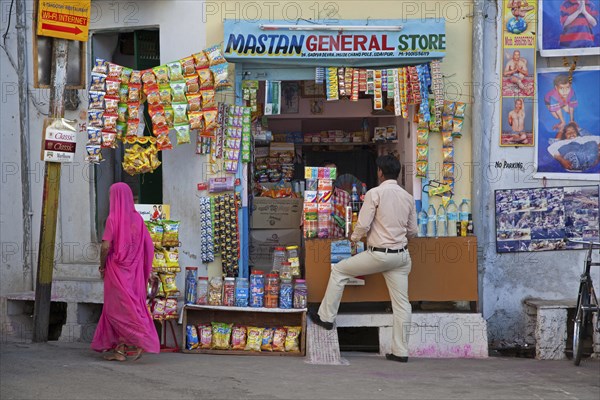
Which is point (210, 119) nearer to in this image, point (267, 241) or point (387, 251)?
point (267, 241)

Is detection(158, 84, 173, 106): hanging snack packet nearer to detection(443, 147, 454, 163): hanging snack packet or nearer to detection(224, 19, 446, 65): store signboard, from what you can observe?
detection(224, 19, 446, 65): store signboard

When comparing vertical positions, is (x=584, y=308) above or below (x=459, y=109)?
below

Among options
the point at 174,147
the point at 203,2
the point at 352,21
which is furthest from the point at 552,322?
the point at 203,2

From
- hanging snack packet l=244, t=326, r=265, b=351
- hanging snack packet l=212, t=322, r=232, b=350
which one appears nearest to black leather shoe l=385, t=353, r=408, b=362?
hanging snack packet l=244, t=326, r=265, b=351

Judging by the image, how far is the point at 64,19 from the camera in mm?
7945

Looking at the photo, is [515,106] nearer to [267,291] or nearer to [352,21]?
[352,21]

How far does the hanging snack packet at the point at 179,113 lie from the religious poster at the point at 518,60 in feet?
10.5

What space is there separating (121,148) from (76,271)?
1.46m

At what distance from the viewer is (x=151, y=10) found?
906 centimetres

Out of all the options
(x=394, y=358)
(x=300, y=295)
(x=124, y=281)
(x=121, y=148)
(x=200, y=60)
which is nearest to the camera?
(x=124, y=281)

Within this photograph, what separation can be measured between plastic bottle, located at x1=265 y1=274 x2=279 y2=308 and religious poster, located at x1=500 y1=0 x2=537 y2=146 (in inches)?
111

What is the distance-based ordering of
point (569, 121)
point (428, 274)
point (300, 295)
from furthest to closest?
point (569, 121) → point (428, 274) → point (300, 295)

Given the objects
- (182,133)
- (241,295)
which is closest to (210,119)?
(182,133)

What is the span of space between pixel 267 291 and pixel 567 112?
357cm
